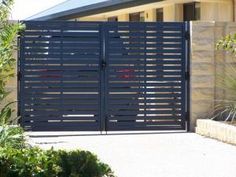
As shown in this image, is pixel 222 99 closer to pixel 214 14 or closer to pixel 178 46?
pixel 178 46

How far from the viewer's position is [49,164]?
6586 mm

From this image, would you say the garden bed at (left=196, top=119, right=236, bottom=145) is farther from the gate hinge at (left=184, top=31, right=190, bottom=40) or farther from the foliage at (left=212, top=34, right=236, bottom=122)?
the gate hinge at (left=184, top=31, right=190, bottom=40)

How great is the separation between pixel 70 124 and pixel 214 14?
19.0 ft

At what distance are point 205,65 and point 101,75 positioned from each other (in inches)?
90.9

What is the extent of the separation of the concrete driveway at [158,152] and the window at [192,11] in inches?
222

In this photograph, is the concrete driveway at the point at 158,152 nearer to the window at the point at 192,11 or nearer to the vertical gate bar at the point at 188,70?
the vertical gate bar at the point at 188,70

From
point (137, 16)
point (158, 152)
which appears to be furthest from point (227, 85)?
point (137, 16)

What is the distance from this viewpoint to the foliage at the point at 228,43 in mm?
13492

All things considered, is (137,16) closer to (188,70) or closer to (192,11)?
(192,11)

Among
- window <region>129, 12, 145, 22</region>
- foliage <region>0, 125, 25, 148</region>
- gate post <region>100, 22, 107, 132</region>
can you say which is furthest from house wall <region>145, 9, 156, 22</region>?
foliage <region>0, 125, 25, 148</region>

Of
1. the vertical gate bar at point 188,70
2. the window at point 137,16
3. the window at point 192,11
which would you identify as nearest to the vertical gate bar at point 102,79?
the vertical gate bar at point 188,70

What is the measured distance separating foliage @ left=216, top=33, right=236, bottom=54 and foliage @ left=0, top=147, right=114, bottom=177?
23.7ft

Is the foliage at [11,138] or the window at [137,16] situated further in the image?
the window at [137,16]

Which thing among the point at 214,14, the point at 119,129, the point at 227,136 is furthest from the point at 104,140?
the point at 214,14
